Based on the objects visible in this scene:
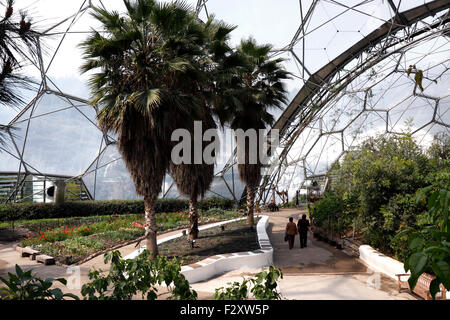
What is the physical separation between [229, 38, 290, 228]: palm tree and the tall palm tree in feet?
5.01

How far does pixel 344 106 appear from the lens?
2155 centimetres

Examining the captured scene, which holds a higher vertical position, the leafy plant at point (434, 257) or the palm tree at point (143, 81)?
the palm tree at point (143, 81)

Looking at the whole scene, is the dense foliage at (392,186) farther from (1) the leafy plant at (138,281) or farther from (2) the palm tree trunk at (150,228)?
(1) the leafy plant at (138,281)

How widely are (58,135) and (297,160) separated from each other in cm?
1703

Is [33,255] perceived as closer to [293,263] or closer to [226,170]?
[293,263]

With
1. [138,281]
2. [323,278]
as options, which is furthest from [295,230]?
[138,281]

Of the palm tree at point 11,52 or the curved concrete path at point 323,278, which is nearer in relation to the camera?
the palm tree at point 11,52

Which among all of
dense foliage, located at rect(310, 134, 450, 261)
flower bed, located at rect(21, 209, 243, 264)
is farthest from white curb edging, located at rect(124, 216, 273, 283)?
flower bed, located at rect(21, 209, 243, 264)

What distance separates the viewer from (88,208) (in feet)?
61.7

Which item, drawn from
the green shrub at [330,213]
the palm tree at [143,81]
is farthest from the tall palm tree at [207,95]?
the green shrub at [330,213]

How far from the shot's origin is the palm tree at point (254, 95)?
43.7 feet

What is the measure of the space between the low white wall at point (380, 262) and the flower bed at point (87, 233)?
8.30m

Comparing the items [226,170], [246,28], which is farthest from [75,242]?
[246,28]
